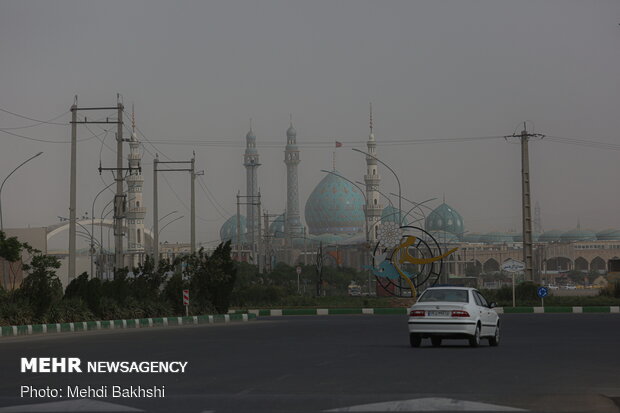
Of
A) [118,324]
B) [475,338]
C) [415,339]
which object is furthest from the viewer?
[118,324]

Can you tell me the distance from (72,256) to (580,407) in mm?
35371

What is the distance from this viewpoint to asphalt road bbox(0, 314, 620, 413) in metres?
12.5

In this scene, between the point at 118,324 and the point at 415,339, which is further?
the point at 118,324

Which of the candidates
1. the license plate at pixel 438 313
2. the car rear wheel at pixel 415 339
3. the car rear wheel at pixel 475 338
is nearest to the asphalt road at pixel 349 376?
the car rear wheel at pixel 475 338

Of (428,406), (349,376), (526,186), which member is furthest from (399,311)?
(428,406)

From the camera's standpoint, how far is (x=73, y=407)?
12.1 m

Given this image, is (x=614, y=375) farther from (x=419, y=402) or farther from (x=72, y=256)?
(x=72, y=256)

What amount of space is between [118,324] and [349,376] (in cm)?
2863

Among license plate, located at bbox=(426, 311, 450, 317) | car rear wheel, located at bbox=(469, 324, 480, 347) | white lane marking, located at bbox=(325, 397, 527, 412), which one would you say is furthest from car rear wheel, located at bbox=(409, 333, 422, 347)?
white lane marking, located at bbox=(325, 397, 527, 412)

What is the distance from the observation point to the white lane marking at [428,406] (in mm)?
11695

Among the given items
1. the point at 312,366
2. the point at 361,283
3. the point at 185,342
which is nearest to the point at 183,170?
the point at 185,342

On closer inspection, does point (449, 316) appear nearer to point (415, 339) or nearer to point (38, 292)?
point (415, 339)

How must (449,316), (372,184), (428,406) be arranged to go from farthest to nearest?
(372,184) → (449,316) → (428,406)

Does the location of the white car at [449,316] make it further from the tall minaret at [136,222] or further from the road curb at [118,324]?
the tall minaret at [136,222]
